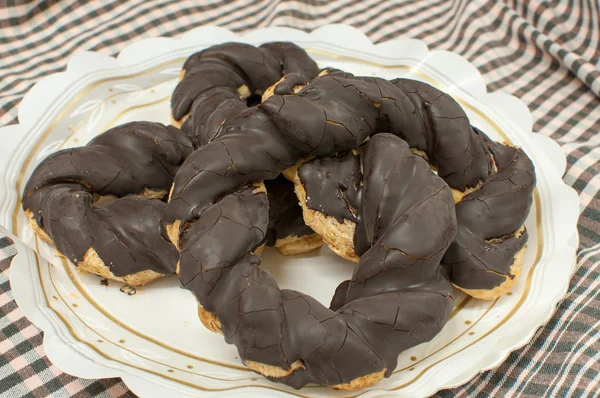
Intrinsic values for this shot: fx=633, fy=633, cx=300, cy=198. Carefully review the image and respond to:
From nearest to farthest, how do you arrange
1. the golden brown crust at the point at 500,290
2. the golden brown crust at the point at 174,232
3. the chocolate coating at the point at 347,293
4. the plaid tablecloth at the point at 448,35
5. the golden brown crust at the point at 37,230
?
1. the chocolate coating at the point at 347,293
2. the golden brown crust at the point at 174,232
3. the golden brown crust at the point at 500,290
4. the golden brown crust at the point at 37,230
5. the plaid tablecloth at the point at 448,35

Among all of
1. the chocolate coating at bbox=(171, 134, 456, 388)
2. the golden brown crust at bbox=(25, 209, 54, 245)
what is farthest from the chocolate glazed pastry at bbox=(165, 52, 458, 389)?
the golden brown crust at bbox=(25, 209, 54, 245)

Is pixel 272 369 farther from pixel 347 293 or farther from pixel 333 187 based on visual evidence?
pixel 333 187

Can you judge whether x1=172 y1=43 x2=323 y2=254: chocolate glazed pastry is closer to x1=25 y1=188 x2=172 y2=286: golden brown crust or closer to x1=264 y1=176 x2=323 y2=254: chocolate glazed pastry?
x1=264 y1=176 x2=323 y2=254: chocolate glazed pastry

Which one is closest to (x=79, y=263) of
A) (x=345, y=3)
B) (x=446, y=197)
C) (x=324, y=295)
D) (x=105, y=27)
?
A: (x=324, y=295)

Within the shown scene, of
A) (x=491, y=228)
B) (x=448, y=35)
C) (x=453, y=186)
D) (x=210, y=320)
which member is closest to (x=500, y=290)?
(x=491, y=228)

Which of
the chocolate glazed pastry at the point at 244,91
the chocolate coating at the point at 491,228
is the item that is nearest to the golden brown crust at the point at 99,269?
the chocolate glazed pastry at the point at 244,91

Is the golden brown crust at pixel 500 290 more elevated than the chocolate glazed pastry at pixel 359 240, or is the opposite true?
the chocolate glazed pastry at pixel 359 240

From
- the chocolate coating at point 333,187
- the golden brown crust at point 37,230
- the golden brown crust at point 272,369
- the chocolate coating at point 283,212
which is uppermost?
the chocolate coating at point 333,187

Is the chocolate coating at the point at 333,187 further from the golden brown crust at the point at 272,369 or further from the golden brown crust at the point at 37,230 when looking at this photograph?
the golden brown crust at the point at 37,230

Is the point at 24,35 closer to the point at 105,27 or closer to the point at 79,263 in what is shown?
the point at 105,27
